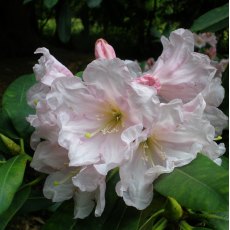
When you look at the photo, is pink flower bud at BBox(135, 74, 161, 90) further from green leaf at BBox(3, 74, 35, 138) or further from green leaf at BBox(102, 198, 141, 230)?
green leaf at BBox(3, 74, 35, 138)

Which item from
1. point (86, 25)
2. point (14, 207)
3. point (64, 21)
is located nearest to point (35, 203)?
point (14, 207)

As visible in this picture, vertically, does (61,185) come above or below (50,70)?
below

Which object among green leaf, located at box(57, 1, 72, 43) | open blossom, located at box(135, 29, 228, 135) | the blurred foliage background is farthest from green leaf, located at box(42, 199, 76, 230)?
green leaf, located at box(57, 1, 72, 43)

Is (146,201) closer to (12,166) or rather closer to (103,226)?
(103,226)

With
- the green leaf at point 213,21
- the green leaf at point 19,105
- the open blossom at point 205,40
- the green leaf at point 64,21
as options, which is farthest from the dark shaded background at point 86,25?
the green leaf at point 19,105

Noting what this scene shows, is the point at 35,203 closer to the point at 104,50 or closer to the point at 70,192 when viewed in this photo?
the point at 70,192
